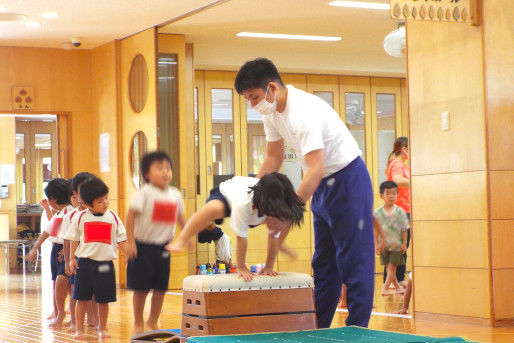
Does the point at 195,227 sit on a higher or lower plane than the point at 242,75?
lower

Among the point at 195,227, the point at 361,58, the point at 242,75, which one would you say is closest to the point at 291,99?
the point at 242,75

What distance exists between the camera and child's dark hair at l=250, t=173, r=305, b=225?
3.38 metres

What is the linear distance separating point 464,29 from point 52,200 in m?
3.40

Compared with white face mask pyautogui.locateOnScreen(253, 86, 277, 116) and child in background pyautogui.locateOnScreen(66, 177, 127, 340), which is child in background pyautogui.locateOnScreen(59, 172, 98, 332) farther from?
white face mask pyautogui.locateOnScreen(253, 86, 277, 116)

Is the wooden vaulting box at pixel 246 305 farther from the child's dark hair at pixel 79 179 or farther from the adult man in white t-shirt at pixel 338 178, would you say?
the child's dark hair at pixel 79 179

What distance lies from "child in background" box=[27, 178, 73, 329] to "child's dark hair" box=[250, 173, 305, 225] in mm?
2898

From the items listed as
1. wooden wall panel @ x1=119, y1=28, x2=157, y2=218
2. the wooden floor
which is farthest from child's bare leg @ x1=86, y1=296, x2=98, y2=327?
wooden wall panel @ x1=119, y1=28, x2=157, y2=218

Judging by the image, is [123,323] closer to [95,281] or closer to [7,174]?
[95,281]

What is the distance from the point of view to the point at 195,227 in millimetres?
3678

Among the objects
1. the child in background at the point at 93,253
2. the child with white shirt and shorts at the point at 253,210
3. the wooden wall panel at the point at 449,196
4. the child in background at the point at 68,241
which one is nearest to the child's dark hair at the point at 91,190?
the child in background at the point at 93,253

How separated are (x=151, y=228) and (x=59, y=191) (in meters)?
1.72

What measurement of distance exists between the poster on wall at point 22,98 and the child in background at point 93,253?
4693mm

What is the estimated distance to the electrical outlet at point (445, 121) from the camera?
5.76 metres

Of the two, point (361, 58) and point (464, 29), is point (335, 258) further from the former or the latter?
point (361, 58)
